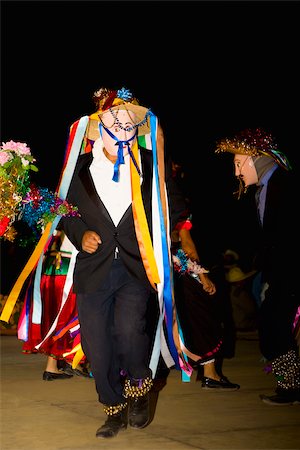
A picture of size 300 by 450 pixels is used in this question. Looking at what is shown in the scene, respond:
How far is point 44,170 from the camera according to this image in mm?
17516

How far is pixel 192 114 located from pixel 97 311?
510 inches

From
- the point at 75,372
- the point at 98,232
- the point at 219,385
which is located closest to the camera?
the point at 98,232

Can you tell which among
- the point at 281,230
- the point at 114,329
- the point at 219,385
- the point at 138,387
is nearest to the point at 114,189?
the point at 114,329

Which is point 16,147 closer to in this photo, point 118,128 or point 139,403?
point 118,128

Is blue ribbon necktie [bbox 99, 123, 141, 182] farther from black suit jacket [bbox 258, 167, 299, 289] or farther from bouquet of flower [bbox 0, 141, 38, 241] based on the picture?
black suit jacket [bbox 258, 167, 299, 289]

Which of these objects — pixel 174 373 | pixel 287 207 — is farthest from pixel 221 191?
pixel 287 207

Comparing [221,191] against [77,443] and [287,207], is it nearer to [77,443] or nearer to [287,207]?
[287,207]

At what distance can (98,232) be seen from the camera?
4.69 meters

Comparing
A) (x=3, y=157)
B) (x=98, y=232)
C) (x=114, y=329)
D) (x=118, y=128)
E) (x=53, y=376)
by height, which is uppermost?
(x=118, y=128)

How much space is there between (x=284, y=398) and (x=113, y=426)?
1.54 metres

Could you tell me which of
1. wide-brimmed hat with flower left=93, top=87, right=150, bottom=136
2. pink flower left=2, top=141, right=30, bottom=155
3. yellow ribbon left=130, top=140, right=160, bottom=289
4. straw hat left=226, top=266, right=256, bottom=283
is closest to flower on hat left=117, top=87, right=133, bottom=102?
wide-brimmed hat with flower left=93, top=87, right=150, bottom=136

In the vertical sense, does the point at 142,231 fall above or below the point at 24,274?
above

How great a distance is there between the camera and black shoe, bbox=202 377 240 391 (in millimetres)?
6121

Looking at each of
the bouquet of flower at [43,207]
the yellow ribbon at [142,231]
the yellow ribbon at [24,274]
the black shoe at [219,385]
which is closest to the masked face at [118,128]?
the yellow ribbon at [142,231]
